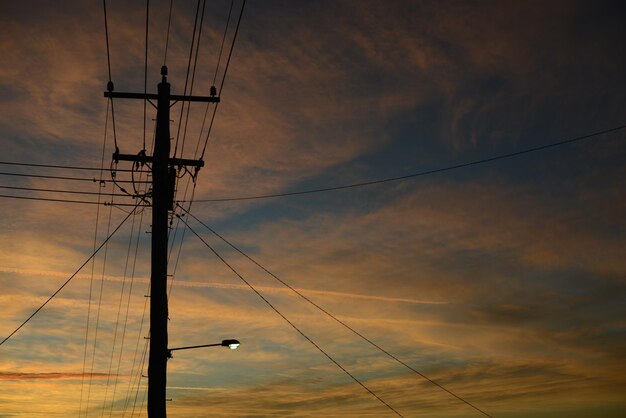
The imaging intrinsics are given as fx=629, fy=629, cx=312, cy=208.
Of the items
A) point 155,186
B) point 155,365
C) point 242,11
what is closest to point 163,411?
point 155,365

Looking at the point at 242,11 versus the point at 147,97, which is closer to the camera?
the point at 242,11

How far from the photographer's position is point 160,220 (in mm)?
15523

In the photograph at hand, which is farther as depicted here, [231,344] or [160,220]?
[231,344]

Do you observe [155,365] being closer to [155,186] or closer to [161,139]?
[155,186]

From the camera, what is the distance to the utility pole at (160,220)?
14.5m

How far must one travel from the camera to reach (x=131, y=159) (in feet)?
56.6

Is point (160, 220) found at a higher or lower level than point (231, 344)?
higher

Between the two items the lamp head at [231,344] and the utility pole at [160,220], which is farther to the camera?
the lamp head at [231,344]

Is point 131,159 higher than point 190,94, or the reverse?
point 190,94

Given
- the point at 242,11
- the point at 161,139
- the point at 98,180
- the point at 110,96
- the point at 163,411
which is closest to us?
the point at 242,11

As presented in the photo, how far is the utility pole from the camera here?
14531mm

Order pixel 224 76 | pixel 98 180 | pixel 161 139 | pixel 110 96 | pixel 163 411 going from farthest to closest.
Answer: pixel 98 180, pixel 110 96, pixel 161 139, pixel 224 76, pixel 163 411

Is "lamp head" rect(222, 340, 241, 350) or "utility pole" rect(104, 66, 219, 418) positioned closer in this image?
"utility pole" rect(104, 66, 219, 418)

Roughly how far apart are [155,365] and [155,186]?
4.44 m
